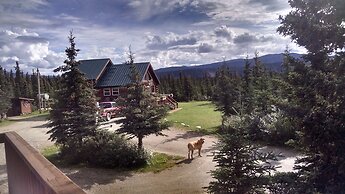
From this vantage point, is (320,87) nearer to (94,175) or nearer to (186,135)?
(94,175)

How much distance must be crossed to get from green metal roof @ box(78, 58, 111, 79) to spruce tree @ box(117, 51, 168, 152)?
66.0 ft

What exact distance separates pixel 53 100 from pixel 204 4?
26.6 feet

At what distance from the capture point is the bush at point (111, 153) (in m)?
13.2

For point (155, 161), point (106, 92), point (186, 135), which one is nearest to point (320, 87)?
point (155, 161)

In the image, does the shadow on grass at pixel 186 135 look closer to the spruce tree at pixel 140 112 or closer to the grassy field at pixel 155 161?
the grassy field at pixel 155 161

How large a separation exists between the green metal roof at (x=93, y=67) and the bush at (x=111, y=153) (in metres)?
19.8

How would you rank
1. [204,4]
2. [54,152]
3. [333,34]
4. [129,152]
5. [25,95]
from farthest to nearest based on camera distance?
[25,95]
[54,152]
[129,152]
[204,4]
[333,34]

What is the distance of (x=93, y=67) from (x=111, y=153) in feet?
74.7

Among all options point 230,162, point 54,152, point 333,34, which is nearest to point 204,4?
point 333,34

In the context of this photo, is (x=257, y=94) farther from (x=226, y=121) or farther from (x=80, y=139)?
(x=80, y=139)

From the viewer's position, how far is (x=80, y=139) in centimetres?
1431

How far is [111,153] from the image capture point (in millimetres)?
13367

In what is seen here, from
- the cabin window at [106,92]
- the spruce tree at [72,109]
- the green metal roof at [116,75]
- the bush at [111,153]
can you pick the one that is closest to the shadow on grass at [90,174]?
the bush at [111,153]

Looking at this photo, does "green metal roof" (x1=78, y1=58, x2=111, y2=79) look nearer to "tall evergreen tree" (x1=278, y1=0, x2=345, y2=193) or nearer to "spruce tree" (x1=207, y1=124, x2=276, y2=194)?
"spruce tree" (x1=207, y1=124, x2=276, y2=194)
